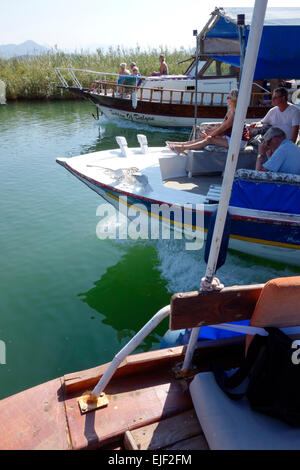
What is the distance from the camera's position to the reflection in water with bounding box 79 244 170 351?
412 centimetres

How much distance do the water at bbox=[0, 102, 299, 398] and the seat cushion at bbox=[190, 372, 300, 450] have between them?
6.78 feet

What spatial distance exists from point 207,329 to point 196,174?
3.59 m

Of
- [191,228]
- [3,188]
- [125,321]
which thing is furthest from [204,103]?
[125,321]

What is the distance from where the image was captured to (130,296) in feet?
15.2

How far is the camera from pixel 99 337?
3963mm

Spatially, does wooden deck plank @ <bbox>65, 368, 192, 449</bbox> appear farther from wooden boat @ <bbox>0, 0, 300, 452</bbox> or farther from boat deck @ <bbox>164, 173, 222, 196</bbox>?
boat deck @ <bbox>164, 173, 222, 196</bbox>

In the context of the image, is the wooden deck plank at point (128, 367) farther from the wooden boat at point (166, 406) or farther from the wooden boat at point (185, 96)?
the wooden boat at point (185, 96)

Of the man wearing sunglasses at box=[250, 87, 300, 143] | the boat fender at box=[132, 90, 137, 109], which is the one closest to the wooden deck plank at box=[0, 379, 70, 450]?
the man wearing sunglasses at box=[250, 87, 300, 143]

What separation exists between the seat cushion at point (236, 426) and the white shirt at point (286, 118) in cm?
392

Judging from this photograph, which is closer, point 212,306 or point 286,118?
point 212,306

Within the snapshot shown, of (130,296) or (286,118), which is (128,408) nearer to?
(130,296)

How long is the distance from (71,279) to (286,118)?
3.81 meters

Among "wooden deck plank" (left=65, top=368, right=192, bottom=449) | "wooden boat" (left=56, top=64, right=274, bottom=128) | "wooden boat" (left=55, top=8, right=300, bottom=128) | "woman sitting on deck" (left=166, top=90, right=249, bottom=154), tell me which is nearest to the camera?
"wooden deck plank" (left=65, top=368, right=192, bottom=449)

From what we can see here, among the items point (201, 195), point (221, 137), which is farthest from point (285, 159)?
point (221, 137)
